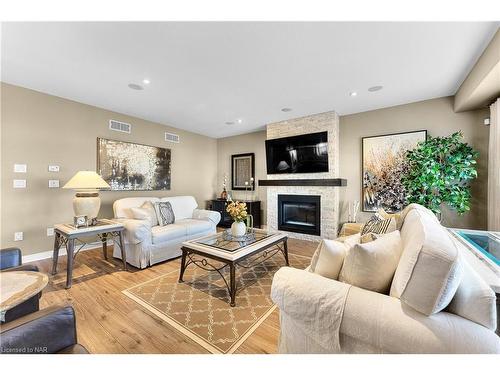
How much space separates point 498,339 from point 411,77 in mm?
2990

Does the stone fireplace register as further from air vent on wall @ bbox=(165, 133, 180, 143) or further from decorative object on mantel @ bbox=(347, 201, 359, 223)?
air vent on wall @ bbox=(165, 133, 180, 143)

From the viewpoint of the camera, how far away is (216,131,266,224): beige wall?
5316 millimetres

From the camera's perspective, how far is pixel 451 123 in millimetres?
3273

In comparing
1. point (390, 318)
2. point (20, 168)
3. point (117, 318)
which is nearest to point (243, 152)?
point (20, 168)

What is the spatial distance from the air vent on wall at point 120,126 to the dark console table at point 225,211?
2603 millimetres

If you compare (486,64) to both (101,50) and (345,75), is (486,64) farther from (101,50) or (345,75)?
(101,50)

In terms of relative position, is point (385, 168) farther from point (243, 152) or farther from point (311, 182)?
point (243, 152)

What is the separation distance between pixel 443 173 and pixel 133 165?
5.33 metres

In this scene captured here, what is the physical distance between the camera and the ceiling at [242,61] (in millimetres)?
1827

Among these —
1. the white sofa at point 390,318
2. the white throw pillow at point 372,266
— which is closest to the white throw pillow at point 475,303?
the white sofa at point 390,318

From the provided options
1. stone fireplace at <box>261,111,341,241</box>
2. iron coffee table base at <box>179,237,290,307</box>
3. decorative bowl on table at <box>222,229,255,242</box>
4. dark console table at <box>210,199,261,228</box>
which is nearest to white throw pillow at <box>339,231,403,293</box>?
iron coffee table base at <box>179,237,290,307</box>

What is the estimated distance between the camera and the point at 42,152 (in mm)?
3129
